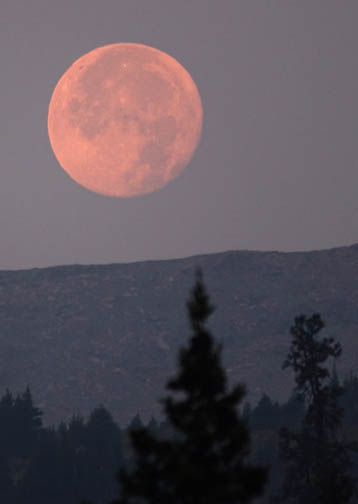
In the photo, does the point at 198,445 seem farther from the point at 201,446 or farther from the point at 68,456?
the point at 68,456

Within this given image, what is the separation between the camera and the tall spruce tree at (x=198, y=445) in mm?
16297

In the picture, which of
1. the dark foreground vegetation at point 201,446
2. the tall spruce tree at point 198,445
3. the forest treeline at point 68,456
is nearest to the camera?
the tall spruce tree at point 198,445

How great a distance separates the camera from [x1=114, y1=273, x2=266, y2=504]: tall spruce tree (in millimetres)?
16297

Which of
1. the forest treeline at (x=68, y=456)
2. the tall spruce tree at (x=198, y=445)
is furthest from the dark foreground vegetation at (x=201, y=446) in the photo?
the forest treeline at (x=68, y=456)

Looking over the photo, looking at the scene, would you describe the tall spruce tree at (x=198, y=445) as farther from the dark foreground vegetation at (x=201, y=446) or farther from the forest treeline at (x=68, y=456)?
the forest treeline at (x=68, y=456)

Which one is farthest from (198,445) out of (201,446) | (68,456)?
(68,456)

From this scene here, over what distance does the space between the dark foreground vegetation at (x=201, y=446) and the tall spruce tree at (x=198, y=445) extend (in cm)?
2

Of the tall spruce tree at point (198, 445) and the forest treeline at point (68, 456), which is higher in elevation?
the forest treeline at point (68, 456)

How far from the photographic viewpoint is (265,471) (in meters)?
15.9

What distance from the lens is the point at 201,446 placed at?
17031mm

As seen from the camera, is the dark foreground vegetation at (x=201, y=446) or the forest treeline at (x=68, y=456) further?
the forest treeline at (x=68, y=456)

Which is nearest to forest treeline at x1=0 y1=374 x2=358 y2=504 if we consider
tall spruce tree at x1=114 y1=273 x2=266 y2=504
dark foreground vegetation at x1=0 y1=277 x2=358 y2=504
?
dark foreground vegetation at x1=0 y1=277 x2=358 y2=504

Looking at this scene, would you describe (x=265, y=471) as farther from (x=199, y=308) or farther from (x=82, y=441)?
(x=82, y=441)

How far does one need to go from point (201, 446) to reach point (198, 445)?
0.18 feet
